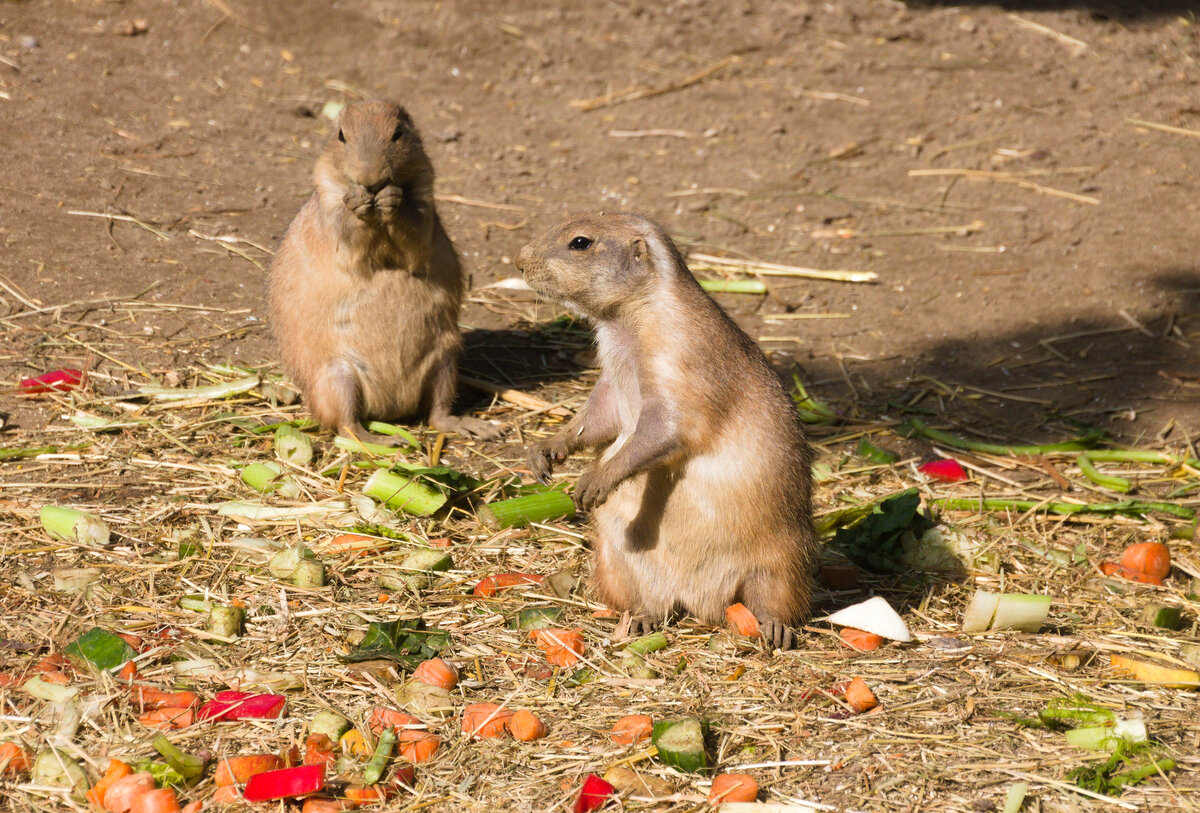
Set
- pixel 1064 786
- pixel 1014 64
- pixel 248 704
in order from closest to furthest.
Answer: pixel 1064 786, pixel 248 704, pixel 1014 64

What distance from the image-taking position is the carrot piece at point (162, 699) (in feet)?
11.4

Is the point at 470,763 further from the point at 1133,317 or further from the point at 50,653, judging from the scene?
the point at 1133,317

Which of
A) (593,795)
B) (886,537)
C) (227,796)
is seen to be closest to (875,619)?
(886,537)

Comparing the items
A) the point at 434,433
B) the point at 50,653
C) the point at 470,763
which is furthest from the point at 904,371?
the point at 50,653

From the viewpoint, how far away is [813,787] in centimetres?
322

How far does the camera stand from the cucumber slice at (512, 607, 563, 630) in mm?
4117

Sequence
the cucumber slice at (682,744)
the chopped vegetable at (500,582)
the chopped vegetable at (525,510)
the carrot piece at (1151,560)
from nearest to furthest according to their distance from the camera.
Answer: the cucumber slice at (682,744)
the chopped vegetable at (500,582)
the carrot piece at (1151,560)
the chopped vegetable at (525,510)

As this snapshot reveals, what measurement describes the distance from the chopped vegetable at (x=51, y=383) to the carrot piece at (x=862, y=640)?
4.10 metres

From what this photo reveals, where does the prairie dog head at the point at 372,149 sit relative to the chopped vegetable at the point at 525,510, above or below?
above

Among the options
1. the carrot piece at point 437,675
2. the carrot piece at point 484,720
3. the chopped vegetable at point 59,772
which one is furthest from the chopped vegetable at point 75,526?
the carrot piece at point 484,720

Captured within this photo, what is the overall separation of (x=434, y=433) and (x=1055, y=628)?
130 inches

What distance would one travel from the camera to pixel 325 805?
307 centimetres

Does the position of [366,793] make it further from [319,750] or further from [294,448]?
[294,448]

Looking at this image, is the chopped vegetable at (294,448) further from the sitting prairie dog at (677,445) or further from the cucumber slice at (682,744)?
the cucumber slice at (682,744)
